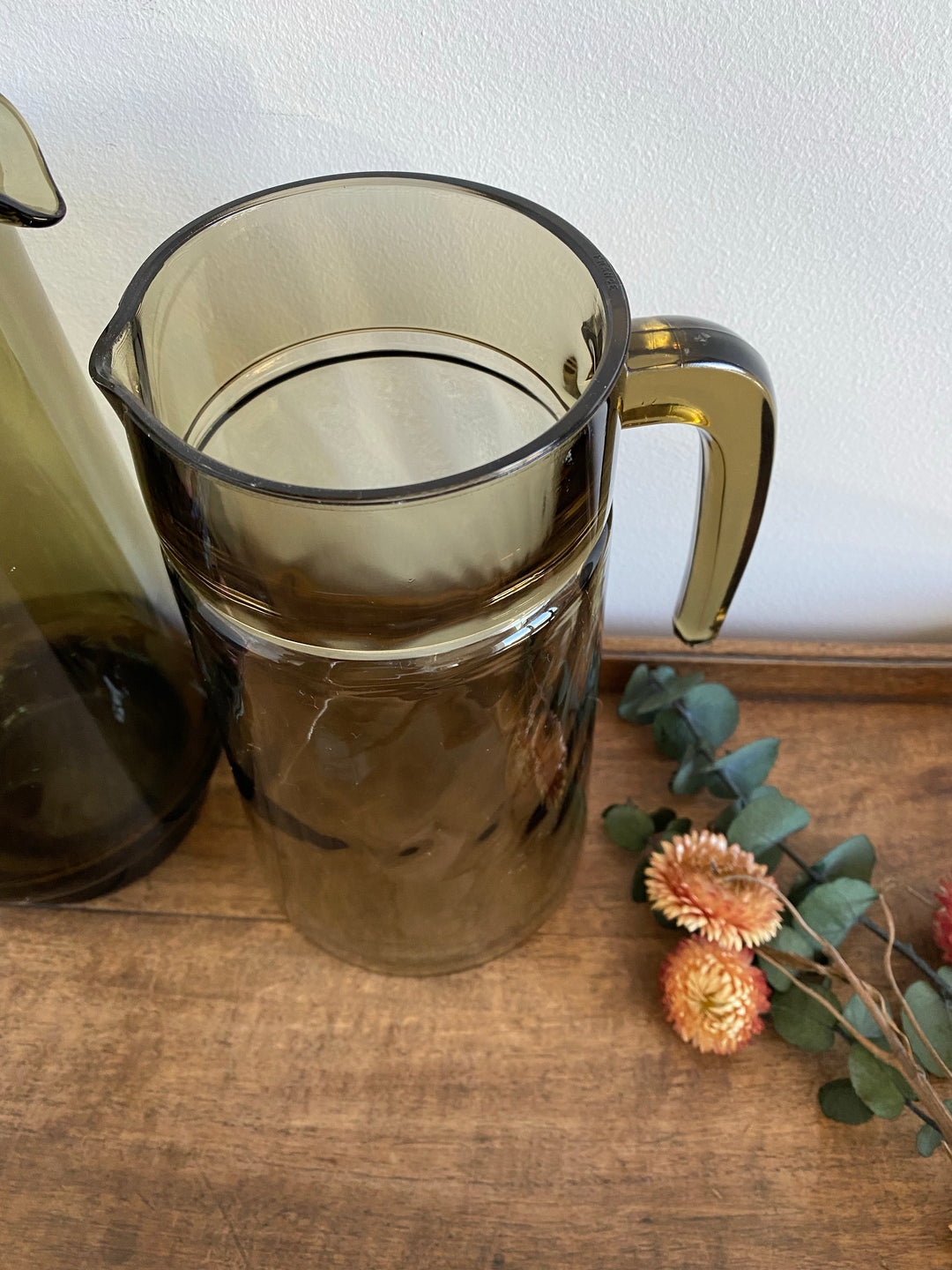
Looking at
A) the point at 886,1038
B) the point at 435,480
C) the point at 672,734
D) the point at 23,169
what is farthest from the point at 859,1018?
the point at 23,169

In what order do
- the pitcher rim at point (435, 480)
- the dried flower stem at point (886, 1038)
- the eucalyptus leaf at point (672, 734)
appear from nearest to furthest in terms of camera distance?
the pitcher rim at point (435, 480)
the dried flower stem at point (886, 1038)
the eucalyptus leaf at point (672, 734)

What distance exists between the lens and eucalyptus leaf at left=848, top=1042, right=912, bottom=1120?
1.09ft

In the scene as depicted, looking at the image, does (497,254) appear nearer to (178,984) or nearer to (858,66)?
(858,66)

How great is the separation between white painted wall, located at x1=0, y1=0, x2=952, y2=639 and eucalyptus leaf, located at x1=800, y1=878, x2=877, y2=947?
0.20 metres

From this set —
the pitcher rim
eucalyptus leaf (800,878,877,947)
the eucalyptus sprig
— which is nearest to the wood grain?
the eucalyptus sprig

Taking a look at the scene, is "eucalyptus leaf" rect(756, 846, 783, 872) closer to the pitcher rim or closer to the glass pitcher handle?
the glass pitcher handle

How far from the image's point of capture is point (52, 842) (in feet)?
1.22

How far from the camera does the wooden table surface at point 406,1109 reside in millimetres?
326

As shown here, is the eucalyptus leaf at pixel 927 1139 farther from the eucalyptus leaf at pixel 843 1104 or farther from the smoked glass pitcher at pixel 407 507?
the smoked glass pitcher at pixel 407 507

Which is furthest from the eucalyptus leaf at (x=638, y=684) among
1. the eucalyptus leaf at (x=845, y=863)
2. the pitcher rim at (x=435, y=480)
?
the pitcher rim at (x=435, y=480)

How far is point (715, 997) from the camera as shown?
34cm

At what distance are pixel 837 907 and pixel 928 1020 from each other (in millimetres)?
49

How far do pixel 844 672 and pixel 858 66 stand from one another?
0.84ft

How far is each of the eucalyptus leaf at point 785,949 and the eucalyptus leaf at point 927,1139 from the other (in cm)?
6
